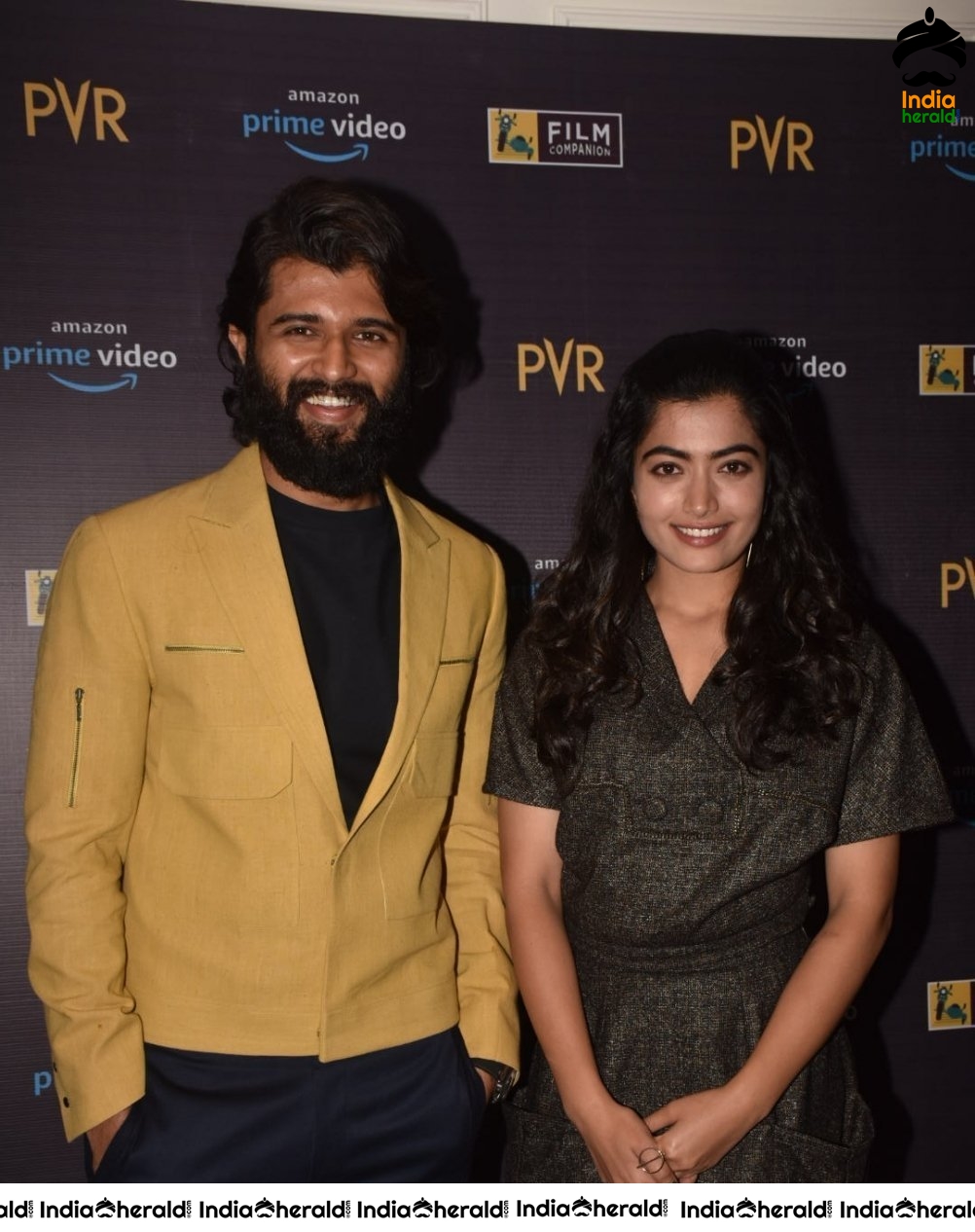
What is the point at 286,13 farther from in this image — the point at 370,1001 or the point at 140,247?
the point at 370,1001

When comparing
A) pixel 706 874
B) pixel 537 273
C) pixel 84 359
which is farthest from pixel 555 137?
pixel 706 874

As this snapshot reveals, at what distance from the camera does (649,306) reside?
9.59 ft

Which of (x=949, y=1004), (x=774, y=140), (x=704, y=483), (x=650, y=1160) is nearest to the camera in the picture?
(x=650, y=1160)

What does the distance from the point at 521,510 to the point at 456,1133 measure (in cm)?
153

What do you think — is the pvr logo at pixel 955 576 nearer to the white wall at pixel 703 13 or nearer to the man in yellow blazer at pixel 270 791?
the white wall at pixel 703 13

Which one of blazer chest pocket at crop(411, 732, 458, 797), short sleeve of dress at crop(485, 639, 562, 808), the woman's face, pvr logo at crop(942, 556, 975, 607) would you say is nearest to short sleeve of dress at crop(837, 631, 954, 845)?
the woman's face

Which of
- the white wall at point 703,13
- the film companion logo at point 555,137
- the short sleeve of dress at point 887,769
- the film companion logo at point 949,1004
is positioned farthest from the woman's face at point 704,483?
the film companion logo at point 949,1004

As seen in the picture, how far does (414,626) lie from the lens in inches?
77.0

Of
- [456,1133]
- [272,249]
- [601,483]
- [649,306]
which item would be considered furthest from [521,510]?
[456,1133]

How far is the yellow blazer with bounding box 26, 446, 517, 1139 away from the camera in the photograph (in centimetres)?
177

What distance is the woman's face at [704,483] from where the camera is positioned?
1.87 meters

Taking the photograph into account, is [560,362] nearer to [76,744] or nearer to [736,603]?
[736,603]

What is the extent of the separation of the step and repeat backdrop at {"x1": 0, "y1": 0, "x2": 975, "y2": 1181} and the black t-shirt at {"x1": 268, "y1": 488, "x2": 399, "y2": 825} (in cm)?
89

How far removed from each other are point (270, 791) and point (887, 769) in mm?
1016
